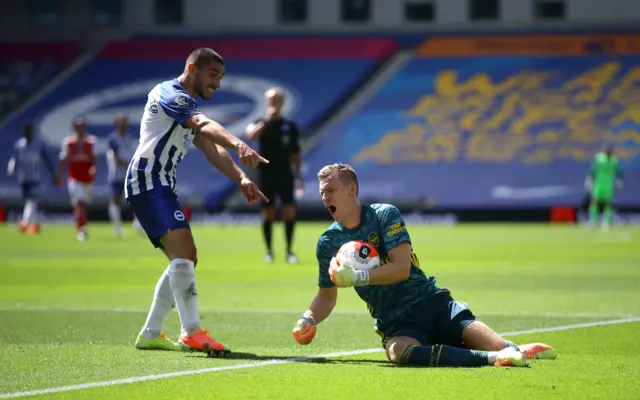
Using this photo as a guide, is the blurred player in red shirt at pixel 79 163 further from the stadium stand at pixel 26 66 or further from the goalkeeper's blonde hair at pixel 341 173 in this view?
the goalkeeper's blonde hair at pixel 341 173

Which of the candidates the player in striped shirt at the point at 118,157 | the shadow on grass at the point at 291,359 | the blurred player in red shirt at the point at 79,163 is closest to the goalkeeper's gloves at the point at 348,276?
the shadow on grass at the point at 291,359

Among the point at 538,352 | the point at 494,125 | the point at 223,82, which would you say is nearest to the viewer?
the point at 538,352

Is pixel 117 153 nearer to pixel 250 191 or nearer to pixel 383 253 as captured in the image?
pixel 250 191

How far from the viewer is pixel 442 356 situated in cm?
731

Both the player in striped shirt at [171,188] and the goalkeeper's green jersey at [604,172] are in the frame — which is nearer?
the player in striped shirt at [171,188]

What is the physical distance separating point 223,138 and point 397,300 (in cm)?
146

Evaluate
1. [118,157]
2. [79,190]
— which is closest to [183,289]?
[118,157]

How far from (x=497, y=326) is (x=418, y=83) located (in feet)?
107

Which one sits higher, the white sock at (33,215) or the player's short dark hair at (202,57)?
the player's short dark hair at (202,57)

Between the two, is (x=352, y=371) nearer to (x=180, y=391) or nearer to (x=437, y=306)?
(x=437, y=306)

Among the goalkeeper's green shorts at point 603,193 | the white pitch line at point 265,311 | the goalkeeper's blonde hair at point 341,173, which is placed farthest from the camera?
the goalkeeper's green shorts at point 603,193

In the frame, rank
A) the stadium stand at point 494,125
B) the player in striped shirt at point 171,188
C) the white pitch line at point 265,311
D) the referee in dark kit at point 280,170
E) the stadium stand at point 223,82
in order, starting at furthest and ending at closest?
the stadium stand at point 223,82
the stadium stand at point 494,125
the referee in dark kit at point 280,170
the white pitch line at point 265,311
the player in striped shirt at point 171,188

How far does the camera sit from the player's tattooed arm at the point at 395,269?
286 inches

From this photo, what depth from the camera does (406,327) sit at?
25.0 ft
